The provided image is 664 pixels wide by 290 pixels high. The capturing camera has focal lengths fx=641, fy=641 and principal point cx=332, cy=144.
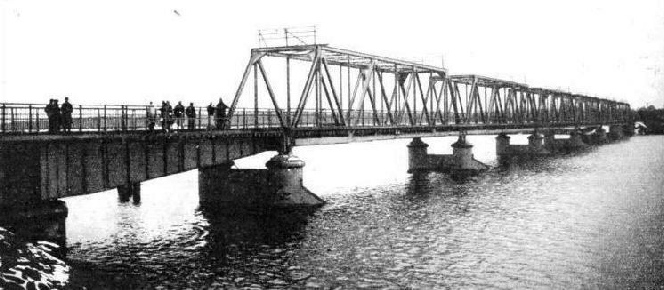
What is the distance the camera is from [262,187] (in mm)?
37812

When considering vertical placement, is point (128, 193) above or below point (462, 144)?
below

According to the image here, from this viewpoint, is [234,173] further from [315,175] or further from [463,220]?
[315,175]

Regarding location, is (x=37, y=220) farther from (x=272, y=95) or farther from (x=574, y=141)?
(x=574, y=141)

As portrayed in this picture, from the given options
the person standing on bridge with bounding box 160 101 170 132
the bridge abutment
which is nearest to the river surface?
the bridge abutment

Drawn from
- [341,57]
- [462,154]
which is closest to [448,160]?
[462,154]

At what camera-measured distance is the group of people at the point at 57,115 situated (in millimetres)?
26188

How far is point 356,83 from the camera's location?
5000 centimetres

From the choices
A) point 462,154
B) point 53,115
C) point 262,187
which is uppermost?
point 53,115

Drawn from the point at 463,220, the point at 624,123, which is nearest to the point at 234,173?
the point at 463,220

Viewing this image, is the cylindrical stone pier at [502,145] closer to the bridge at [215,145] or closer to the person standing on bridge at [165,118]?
the bridge at [215,145]

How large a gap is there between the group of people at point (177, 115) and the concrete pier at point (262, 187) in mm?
3420

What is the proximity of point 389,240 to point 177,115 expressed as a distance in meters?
13.7

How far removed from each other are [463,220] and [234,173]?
1398 cm

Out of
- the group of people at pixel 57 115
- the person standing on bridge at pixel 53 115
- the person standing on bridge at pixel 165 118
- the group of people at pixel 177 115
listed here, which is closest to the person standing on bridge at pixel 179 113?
the group of people at pixel 177 115
